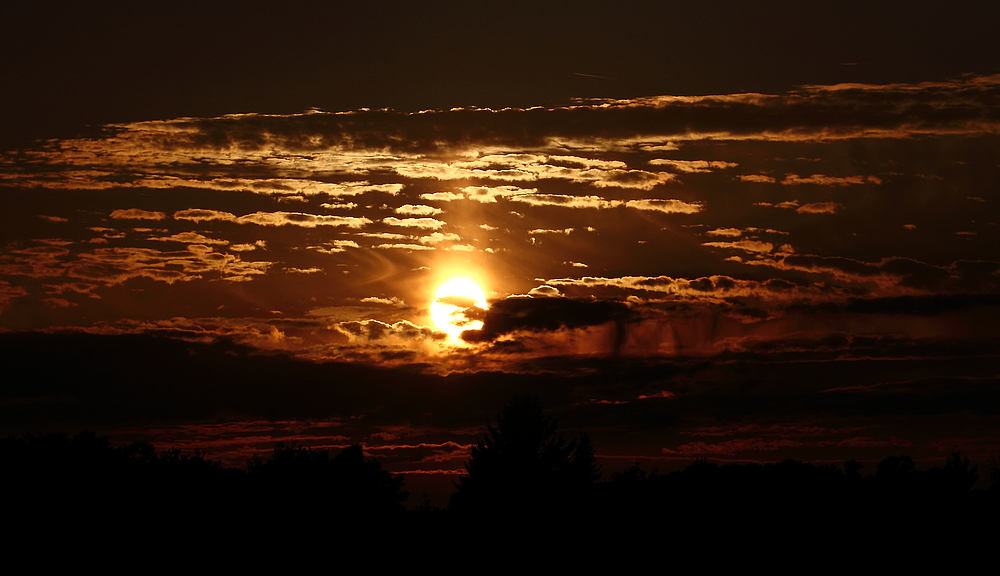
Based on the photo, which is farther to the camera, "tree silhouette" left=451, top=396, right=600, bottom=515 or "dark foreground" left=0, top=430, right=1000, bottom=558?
"tree silhouette" left=451, top=396, right=600, bottom=515

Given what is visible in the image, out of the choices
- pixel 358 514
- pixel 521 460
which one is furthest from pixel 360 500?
pixel 521 460

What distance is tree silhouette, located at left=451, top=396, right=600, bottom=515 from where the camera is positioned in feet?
380

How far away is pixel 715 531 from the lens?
3759cm

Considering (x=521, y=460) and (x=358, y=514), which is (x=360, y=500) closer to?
(x=358, y=514)

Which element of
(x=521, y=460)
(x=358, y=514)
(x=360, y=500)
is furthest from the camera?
(x=521, y=460)

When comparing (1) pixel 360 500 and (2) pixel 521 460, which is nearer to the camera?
(1) pixel 360 500

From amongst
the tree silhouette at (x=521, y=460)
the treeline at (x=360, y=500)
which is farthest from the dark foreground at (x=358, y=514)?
A: the tree silhouette at (x=521, y=460)

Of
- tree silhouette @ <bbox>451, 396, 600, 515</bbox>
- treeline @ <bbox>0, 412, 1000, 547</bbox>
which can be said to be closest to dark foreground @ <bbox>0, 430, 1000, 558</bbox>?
treeline @ <bbox>0, 412, 1000, 547</bbox>

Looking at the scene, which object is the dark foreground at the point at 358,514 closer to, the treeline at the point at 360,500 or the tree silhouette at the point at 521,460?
the treeline at the point at 360,500

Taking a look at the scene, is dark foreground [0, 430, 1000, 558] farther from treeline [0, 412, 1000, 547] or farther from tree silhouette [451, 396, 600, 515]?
tree silhouette [451, 396, 600, 515]

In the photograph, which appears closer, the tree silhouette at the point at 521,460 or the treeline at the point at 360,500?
the treeline at the point at 360,500

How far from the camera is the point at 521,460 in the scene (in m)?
124

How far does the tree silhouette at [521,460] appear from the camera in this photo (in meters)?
116

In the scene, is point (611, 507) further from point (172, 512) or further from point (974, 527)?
point (172, 512)
